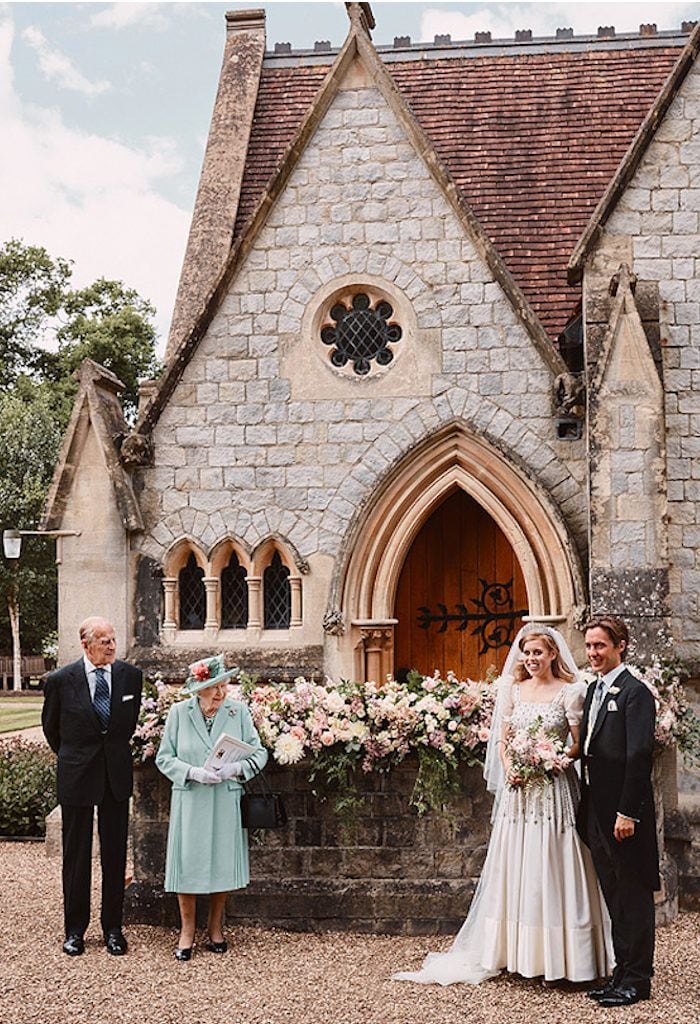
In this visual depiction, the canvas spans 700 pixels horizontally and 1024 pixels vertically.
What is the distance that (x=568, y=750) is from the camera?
6.07m

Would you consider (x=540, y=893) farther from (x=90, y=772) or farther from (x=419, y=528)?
(x=419, y=528)

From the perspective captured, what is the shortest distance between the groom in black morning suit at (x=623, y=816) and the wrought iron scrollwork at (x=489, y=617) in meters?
4.36

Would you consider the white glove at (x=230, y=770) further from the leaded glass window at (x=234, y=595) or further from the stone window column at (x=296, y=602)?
the leaded glass window at (x=234, y=595)

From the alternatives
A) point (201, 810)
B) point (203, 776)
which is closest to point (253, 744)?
point (203, 776)

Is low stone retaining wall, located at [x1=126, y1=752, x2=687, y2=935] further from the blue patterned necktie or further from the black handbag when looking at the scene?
the blue patterned necktie

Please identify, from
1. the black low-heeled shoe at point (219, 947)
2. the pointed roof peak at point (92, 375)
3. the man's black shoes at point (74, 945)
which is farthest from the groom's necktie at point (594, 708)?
the pointed roof peak at point (92, 375)

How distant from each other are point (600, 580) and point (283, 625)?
2856 mm

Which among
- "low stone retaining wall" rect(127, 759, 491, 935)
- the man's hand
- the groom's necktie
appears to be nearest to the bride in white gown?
the groom's necktie

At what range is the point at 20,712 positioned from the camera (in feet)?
86.1

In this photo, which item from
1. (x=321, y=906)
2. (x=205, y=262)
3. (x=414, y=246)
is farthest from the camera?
(x=205, y=262)

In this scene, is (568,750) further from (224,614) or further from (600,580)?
(224,614)

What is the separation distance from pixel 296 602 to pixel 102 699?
305 centimetres

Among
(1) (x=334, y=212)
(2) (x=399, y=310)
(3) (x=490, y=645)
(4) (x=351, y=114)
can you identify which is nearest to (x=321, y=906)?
(3) (x=490, y=645)

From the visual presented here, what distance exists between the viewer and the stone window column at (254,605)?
32.3ft
